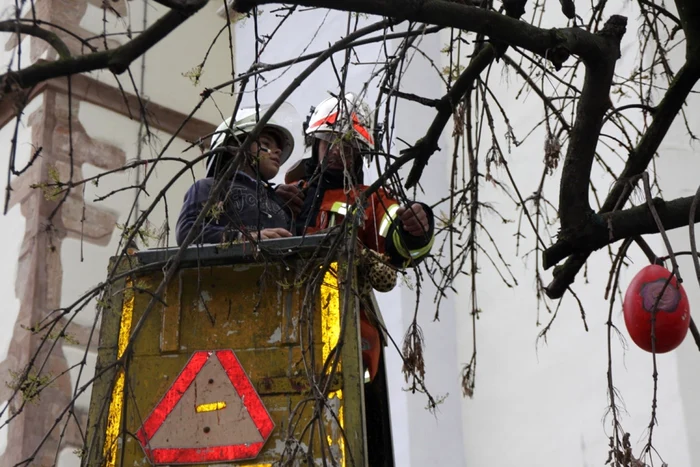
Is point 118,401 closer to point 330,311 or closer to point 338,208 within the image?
point 330,311

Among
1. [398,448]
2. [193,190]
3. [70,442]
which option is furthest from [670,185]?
[70,442]

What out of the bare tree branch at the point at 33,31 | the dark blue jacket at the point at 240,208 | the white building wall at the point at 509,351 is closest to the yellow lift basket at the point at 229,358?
the dark blue jacket at the point at 240,208

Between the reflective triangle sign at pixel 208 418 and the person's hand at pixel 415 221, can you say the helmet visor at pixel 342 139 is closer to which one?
the person's hand at pixel 415 221

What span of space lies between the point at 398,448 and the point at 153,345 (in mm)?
3263

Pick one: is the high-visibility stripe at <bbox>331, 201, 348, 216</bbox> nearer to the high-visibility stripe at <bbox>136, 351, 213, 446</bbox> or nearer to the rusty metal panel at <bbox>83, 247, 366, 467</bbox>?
the rusty metal panel at <bbox>83, 247, 366, 467</bbox>

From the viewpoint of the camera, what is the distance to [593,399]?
642 centimetres

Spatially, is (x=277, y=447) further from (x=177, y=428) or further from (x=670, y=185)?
(x=670, y=185)

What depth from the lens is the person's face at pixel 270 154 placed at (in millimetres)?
4949

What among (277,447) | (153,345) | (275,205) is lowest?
(277,447)

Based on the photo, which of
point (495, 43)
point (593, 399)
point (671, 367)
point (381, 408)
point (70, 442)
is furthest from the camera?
point (70, 442)

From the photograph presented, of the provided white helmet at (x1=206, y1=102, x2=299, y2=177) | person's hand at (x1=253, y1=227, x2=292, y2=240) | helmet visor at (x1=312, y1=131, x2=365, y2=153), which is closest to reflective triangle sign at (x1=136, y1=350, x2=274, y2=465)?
person's hand at (x1=253, y1=227, x2=292, y2=240)

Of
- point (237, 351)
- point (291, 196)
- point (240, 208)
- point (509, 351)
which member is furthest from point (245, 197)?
point (509, 351)

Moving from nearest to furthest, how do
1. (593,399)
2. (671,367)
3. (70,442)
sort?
1. (671,367)
2. (593,399)
3. (70,442)

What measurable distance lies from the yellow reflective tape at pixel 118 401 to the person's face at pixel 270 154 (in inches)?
43.0
